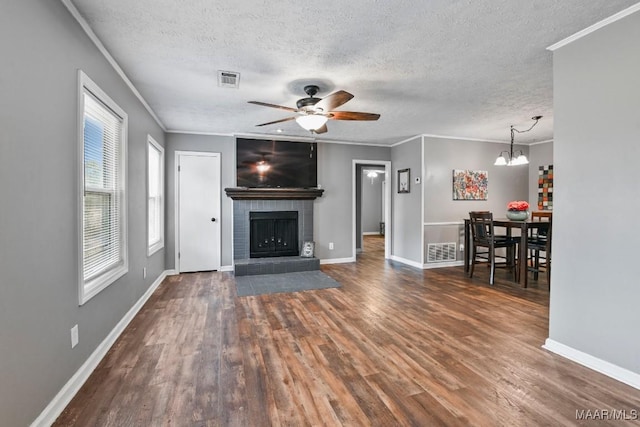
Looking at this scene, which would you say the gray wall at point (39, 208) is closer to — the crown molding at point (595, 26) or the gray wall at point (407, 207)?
the crown molding at point (595, 26)

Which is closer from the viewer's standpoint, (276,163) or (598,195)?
(598,195)

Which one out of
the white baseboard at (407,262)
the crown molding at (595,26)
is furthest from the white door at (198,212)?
the crown molding at (595,26)

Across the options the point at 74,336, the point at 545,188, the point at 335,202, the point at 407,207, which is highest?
the point at 545,188

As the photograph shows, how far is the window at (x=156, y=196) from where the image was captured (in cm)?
444

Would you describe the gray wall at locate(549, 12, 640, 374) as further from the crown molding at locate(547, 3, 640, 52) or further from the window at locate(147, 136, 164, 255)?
the window at locate(147, 136, 164, 255)

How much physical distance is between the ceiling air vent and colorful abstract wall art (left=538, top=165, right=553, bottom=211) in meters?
6.21

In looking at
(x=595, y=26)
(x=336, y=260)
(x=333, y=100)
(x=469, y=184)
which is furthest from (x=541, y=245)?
(x=333, y=100)

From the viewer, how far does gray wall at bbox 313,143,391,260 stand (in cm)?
598

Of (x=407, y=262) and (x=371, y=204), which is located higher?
(x=371, y=204)

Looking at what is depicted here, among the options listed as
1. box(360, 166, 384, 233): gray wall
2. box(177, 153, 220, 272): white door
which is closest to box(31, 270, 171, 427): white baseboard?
box(177, 153, 220, 272): white door

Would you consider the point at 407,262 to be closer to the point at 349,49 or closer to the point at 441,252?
the point at 441,252

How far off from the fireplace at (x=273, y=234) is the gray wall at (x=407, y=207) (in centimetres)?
220

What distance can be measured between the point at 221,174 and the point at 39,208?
3811 mm

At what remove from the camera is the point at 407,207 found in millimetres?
6039
